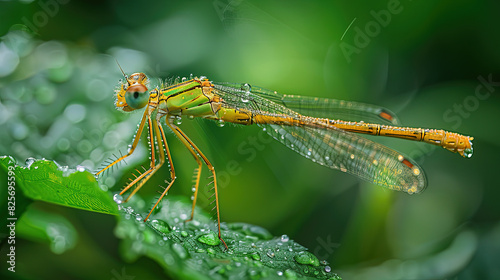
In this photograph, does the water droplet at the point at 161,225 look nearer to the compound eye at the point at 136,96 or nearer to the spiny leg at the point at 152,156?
the spiny leg at the point at 152,156

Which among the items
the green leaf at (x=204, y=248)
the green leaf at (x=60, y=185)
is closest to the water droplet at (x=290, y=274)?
the green leaf at (x=204, y=248)

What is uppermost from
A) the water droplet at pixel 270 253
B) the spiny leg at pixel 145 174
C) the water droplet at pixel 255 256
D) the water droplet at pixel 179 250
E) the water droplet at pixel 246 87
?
the water droplet at pixel 246 87

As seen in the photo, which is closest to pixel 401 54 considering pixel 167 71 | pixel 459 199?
pixel 459 199

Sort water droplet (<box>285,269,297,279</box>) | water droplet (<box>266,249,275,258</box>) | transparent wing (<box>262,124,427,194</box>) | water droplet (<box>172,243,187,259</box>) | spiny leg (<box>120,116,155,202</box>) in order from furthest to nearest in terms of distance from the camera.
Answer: transparent wing (<box>262,124,427,194</box>) < spiny leg (<box>120,116,155,202</box>) < water droplet (<box>266,249,275,258</box>) < water droplet (<box>285,269,297,279</box>) < water droplet (<box>172,243,187,259</box>)

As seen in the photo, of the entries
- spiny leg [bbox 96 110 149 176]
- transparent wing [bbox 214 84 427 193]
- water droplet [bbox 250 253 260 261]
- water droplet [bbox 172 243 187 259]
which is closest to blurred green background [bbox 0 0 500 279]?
spiny leg [bbox 96 110 149 176]

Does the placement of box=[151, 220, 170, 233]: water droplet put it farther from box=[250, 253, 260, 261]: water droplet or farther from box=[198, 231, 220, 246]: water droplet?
box=[250, 253, 260, 261]: water droplet

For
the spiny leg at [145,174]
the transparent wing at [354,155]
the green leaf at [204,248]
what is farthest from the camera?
the transparent wing at [354,155]

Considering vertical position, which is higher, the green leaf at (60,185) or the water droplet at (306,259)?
the green leaf at (60,185)
